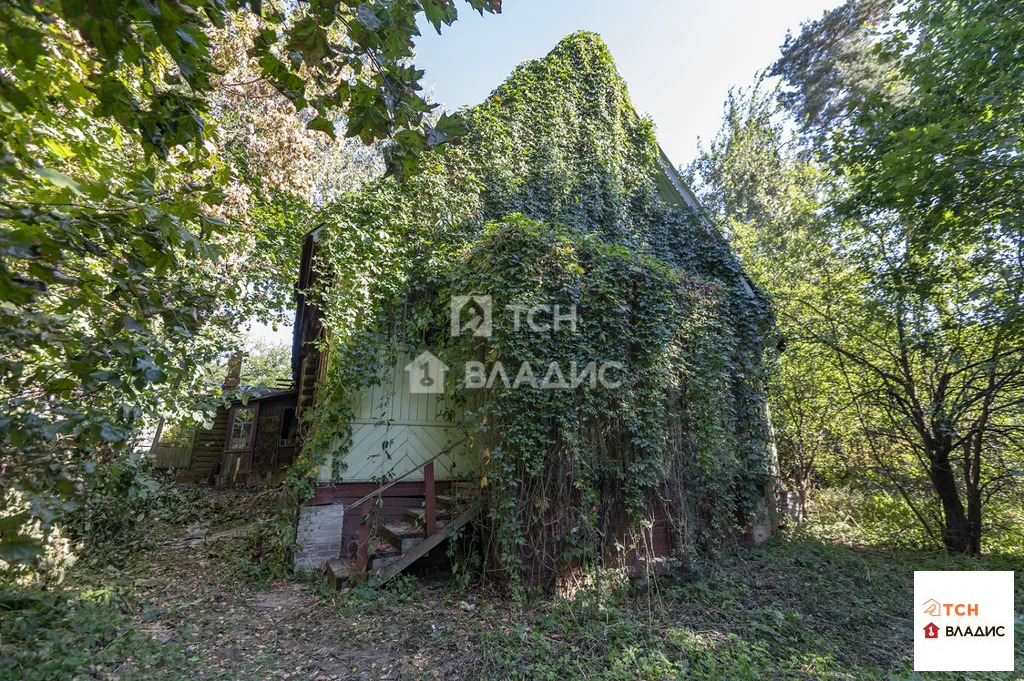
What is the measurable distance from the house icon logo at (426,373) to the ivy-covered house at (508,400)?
0.08ft

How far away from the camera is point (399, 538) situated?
4.81 metres

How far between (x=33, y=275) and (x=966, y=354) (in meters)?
9.91

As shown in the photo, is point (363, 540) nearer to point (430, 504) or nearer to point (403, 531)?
point (403, 531)

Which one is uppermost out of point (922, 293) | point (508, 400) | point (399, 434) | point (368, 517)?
point (922, 293)

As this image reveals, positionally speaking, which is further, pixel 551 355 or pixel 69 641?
pixel 551 355

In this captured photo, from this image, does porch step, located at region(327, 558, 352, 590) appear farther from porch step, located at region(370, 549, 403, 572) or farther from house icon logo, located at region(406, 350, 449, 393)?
house icon logo, located at region(406, 350, 449, 393)

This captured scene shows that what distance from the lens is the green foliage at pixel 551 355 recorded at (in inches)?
185

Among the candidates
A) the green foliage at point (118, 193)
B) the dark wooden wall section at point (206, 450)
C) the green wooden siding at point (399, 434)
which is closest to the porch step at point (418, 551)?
the green wooden siding at point (399, 434)

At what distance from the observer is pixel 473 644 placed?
371 centimetres

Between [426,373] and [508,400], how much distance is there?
5.81 feet

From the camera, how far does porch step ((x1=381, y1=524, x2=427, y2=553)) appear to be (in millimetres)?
4777

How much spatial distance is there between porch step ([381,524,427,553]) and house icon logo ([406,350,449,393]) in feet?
5.47

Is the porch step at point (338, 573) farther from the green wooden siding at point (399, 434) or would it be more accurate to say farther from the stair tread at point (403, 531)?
the green wooden siding at point (399, 434)

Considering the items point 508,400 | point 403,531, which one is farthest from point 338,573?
point 508,400
